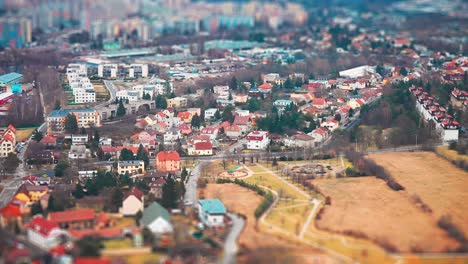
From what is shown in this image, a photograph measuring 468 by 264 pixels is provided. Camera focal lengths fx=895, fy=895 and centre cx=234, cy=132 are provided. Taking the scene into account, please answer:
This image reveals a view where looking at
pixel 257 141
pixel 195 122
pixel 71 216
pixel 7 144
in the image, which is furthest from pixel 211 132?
pixel 71 216

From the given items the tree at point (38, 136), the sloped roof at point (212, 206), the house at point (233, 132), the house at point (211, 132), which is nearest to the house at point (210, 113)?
the house at point (233, 132)

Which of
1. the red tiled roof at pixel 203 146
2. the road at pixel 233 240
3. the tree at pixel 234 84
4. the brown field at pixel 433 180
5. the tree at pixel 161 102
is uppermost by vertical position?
the tree at pixel 234 84

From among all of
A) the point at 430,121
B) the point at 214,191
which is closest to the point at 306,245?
the point at 214,191

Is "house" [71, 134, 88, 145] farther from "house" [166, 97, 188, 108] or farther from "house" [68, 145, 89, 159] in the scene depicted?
"house" [166, 97, 188, 108]

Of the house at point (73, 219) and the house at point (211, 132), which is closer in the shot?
the house at point (73, 219)

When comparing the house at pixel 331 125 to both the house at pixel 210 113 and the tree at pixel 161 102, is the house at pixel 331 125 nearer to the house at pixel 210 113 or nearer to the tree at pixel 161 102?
the house at pixel 210 113
